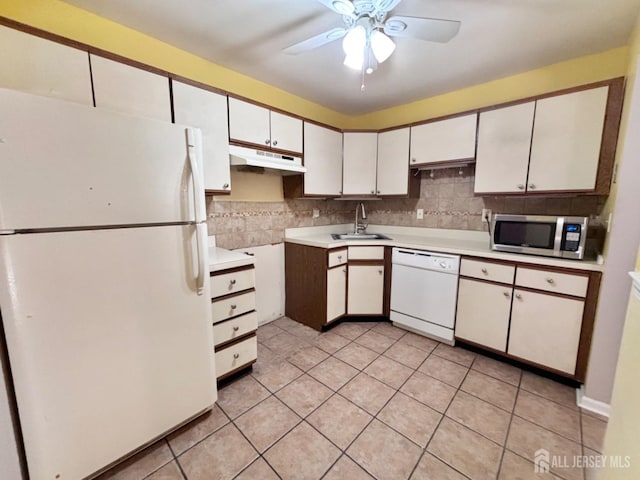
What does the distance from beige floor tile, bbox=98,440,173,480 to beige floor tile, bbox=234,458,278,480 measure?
1.34 ft

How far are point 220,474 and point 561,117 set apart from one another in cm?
303

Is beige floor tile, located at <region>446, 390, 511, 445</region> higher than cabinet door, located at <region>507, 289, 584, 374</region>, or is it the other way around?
cabinet door, located at <region>507, 289, 584, 374</region>

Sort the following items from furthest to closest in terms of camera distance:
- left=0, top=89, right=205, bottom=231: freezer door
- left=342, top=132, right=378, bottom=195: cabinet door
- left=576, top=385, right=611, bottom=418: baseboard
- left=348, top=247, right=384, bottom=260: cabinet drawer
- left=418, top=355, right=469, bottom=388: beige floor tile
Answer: left=342, top=132, right=378, bottom=195: cabinet door, left=348, top=247, right=384, bottom=260: cabinet drawer, left=418, top=355, right=469, bottom=388: beige floor tile, left=576, top=385, right=611, bottom=418: baseboard, left=0, top=89, right=205, bottom=231: freezer door

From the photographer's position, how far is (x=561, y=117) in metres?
1.85

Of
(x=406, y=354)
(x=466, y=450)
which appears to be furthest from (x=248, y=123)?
(x=466, y=450)

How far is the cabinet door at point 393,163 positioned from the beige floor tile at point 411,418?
1.93 meters

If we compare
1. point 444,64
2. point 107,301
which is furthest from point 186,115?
point 444,64

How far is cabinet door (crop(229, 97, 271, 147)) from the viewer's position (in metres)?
2.02

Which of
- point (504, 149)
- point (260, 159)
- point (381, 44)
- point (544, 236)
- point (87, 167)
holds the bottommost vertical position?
point (544, 236)

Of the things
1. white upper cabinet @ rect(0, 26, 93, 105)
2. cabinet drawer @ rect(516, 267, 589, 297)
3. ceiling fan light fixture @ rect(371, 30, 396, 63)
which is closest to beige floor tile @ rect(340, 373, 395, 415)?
cabinet drawer @ rect(516, 267, 589, 297)

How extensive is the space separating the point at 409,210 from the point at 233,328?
7.52ft

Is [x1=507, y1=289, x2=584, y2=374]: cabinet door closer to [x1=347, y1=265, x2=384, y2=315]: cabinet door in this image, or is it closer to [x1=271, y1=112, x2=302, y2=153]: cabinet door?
[x1=347, y1=265, x2=384, y2=315]: cabinet door

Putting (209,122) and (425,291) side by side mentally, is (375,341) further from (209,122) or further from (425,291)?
(209,122)

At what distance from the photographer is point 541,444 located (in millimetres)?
1398
